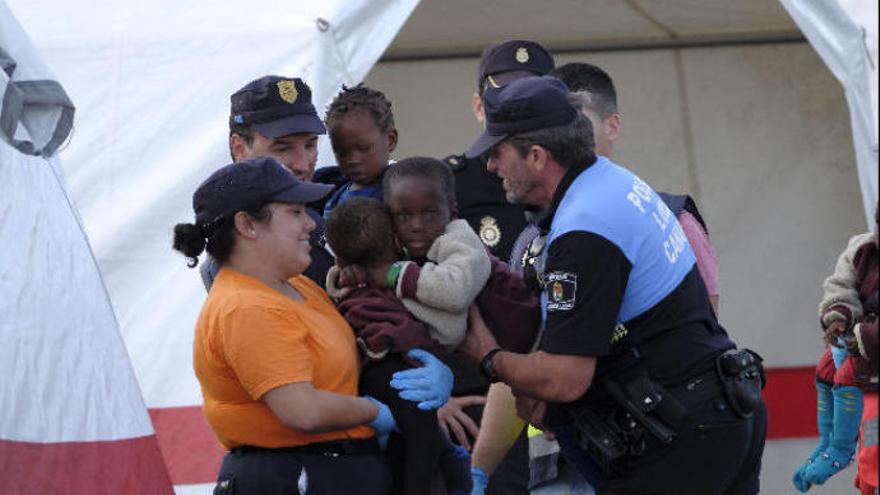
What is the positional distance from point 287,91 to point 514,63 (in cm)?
86

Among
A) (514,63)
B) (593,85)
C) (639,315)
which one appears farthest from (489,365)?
(514,63)

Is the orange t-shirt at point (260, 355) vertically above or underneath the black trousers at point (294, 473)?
above

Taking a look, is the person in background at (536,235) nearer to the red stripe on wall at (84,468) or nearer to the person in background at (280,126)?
the person in background at (280,126)

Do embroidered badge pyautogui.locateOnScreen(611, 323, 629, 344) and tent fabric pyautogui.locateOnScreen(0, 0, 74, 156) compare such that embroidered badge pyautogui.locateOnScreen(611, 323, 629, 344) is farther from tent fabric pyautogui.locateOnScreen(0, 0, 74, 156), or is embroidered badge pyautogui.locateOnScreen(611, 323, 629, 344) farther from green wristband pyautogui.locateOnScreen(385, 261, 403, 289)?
tent fabric pyautogui.locateOnScreen(0, 0, 74, 156)

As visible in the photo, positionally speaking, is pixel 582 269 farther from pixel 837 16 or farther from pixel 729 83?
pixel 729 83

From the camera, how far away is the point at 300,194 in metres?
3.50

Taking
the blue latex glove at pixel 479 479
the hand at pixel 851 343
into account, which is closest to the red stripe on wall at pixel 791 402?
→ the hand at pixel 851 343

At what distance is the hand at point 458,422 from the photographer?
13.4 ft

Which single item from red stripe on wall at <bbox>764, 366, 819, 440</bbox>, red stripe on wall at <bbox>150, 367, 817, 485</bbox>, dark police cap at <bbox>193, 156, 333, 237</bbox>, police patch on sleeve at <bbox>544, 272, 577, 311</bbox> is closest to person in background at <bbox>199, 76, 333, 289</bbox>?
dark police cap at <bbox>193, 156, 333, 237</bbox>

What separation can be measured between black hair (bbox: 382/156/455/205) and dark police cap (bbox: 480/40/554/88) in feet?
3.23

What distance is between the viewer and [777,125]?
667 cm

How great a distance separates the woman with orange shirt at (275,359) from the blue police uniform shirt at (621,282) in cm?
37

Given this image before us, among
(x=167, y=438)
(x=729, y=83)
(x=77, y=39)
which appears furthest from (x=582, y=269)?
(x=729, y=83)

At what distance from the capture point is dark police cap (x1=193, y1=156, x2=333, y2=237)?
346 centimetres
